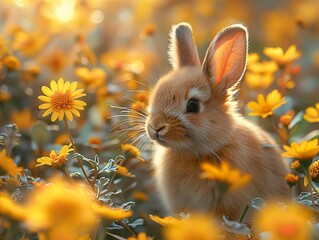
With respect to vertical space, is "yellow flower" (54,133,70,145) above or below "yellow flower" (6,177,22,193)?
below

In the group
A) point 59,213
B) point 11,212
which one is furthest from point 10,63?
point 59,213

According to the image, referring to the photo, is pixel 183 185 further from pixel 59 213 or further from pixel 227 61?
pixel 59 213

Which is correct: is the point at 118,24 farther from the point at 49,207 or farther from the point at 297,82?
the point at 49,207

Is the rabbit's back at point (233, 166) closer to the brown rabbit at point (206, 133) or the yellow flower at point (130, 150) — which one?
the brown rabbit at point (206, 133)

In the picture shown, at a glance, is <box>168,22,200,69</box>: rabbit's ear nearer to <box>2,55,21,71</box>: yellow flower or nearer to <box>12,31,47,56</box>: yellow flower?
<box>2,55,21,71</box>: yellow flower

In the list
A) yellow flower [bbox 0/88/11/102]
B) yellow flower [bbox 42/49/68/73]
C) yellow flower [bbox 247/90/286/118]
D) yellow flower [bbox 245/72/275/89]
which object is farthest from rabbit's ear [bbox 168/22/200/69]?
yellow flower [bbox 42/49/68/73]

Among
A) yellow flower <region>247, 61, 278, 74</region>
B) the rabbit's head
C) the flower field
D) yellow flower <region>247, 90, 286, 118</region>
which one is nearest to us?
the flower field

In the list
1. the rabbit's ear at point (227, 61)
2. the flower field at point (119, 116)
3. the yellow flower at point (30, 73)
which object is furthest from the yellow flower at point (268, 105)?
the yellow flower at point (30, 73)
